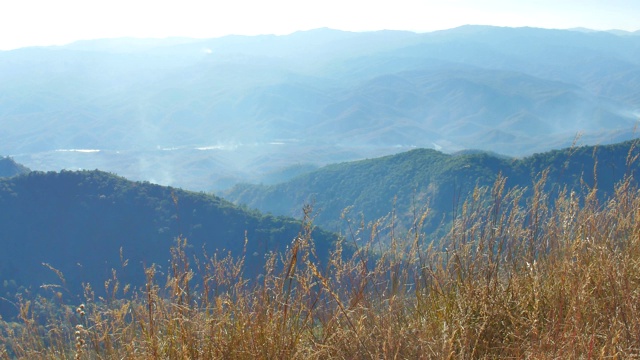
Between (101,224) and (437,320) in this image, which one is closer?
(437,320)

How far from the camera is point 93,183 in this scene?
112 ft

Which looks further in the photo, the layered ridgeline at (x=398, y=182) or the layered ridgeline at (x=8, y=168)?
the layered ridgeline at (x=8, y=168)

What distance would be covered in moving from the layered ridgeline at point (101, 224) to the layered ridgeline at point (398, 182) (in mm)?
6774

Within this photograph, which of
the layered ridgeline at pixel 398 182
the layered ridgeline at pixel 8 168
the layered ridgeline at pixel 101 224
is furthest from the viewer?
the layered ridgeline at pixel 8 168

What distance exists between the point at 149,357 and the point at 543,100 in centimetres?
20149

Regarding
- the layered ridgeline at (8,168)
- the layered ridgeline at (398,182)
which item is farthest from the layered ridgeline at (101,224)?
the layered ridgeline at (8,168)

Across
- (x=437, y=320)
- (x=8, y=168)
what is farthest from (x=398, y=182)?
(x=437, y=320)

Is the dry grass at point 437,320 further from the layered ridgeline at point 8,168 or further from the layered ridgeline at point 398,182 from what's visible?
the layered ridgeline at point 8,168

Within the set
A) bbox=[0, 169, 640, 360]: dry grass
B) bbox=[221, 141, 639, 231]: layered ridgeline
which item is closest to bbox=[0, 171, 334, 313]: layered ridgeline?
bbox=[221, 141, 639, 231]: layered ridgeline

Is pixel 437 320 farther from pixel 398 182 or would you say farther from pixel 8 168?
pixel 8 168

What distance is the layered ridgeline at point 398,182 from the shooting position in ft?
110

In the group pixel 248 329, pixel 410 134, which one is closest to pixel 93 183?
pixel 248 329

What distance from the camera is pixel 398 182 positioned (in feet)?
168

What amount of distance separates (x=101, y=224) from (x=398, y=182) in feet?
89.9
